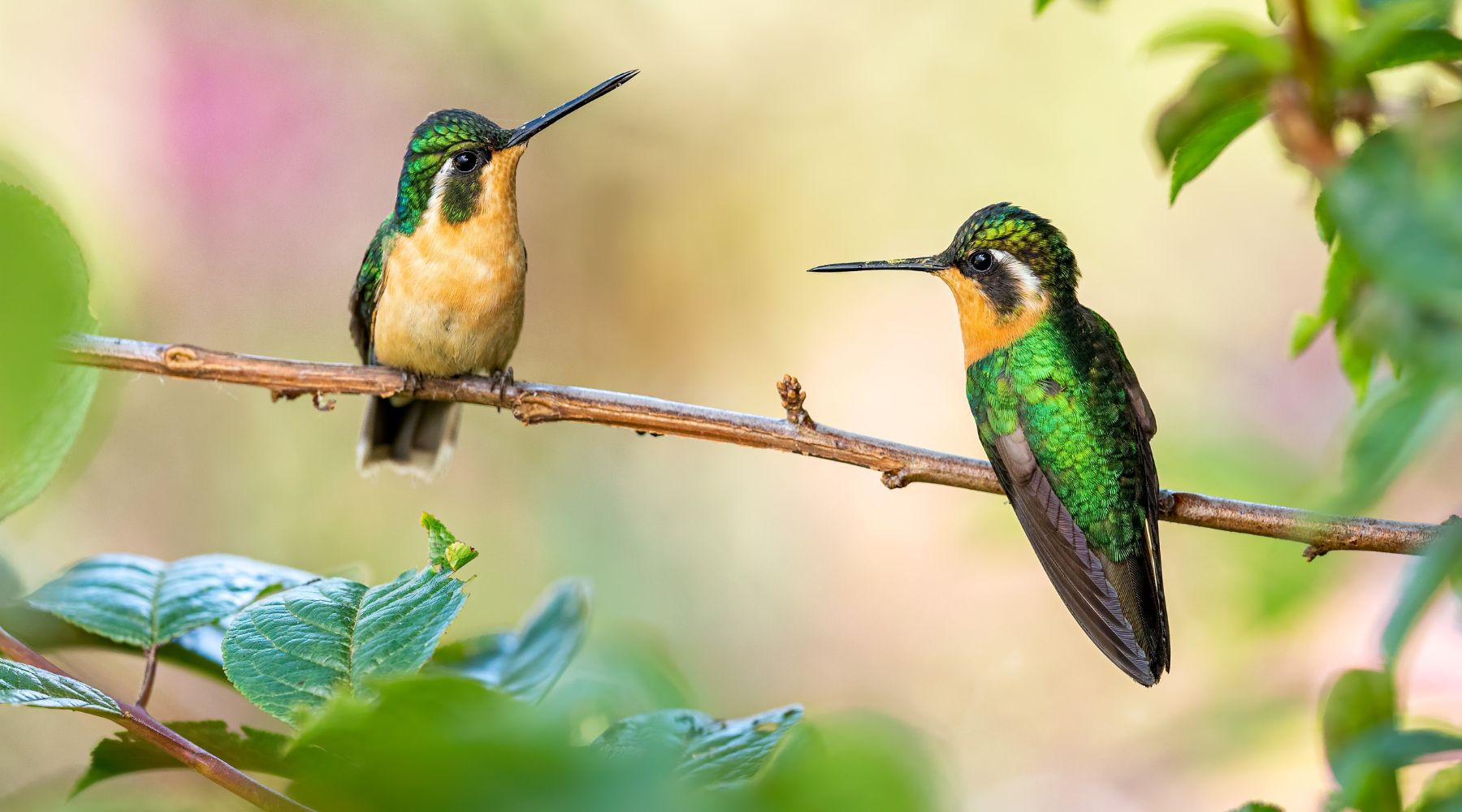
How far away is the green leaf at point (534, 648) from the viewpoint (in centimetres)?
Answer: 136

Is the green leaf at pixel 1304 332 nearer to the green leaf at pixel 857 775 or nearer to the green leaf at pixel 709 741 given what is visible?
the green leaf at pixel 709 741

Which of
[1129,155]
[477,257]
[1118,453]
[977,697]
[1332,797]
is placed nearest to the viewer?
[1332,797]

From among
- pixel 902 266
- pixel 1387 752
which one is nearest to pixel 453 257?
Answer: pixel 902 266

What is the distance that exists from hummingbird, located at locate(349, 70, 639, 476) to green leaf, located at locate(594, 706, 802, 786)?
6.06 feet

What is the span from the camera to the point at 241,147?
549cm

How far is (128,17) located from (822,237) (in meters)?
3.46

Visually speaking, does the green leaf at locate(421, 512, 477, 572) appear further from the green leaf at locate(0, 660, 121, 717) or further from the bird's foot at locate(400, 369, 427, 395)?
the bird's foot at locate(400, 369, 427, 395)

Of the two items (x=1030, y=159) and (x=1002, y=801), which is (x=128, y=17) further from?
(x=1002, y=801)

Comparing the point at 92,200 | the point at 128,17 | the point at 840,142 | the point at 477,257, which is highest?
the point at 840,142

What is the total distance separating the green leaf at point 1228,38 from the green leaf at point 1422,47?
85 mm

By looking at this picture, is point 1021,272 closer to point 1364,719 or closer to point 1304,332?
point 1304,332

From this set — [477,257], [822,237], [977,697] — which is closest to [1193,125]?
[477,257]

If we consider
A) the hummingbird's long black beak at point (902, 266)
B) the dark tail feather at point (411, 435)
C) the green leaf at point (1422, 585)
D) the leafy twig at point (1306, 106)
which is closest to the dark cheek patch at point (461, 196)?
the dark tail feather at point (411, 435)

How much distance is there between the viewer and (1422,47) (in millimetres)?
1121
